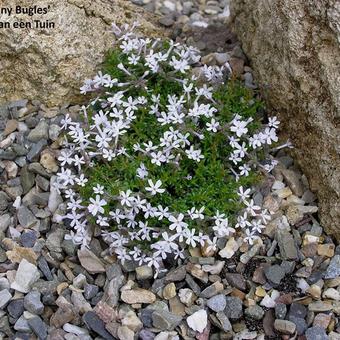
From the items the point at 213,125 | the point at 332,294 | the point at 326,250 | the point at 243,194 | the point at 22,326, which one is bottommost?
the point at 22,326

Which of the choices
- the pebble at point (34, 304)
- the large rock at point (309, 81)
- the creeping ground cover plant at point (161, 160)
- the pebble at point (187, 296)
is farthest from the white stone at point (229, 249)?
the pebble at point (34, 304)

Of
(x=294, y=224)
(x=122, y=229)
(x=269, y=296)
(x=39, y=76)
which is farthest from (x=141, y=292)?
(x=39, y=76)

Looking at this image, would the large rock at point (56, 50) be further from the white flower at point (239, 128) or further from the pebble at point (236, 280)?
the pebble at point (236, 280)

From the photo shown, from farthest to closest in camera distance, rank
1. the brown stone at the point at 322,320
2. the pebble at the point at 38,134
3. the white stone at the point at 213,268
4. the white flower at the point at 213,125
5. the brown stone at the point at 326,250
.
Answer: the pebble at the point at 38,134 → the white flower at the point at 213,125 → the brown stone at the point at 326,250 → the white stone at the point at 213,268 → the brown stone at the point at 322,320

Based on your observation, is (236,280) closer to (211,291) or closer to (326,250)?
(211,291)

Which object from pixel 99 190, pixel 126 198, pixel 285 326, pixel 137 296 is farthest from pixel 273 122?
pixel 137 296

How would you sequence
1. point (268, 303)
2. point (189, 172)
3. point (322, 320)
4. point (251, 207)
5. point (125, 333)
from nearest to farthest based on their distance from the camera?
point (125, 333)
point (322, 320)
point (268, 303)
point (251, 207)
point (189, 172)
